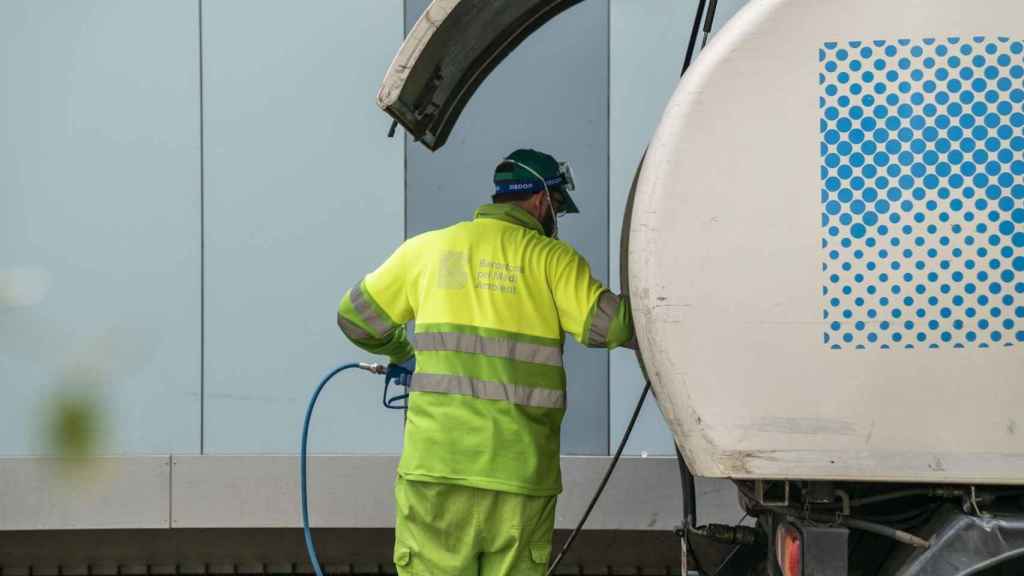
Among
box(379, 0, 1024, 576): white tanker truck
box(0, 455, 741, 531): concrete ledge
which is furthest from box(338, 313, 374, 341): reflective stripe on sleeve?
box(0, 455, 741, 531): concrete ledge

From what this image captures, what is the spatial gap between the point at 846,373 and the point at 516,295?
1.26 metres

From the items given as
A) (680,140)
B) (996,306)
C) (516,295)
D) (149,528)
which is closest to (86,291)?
(149,528)

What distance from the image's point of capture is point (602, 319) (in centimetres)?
389

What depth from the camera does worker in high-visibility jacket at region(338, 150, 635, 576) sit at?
154 inches

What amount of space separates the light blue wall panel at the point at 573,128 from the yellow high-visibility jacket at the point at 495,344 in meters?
2.19

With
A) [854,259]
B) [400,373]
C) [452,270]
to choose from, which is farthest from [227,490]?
[854,259]

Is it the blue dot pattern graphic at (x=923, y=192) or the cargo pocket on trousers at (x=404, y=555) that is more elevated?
the blue dot pattern graphic at (x=923, y=192)

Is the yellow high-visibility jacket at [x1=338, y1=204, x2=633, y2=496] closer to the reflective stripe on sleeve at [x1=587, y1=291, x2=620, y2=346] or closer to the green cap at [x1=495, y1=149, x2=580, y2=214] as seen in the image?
the reflective stripe on sleeve at [x1=587, y1=291, x2=620, y2=346]

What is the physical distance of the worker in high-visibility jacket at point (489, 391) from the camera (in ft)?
12.8

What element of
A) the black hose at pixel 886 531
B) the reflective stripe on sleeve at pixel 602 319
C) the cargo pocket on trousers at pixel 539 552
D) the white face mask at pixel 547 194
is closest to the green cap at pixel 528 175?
the white face mask at pixel 547 194

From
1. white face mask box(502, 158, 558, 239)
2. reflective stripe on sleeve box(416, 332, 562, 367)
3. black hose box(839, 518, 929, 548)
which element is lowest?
black hose box(839, 518, 929, 548)

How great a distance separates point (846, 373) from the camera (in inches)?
119

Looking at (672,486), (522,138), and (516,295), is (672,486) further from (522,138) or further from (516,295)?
(516,295)

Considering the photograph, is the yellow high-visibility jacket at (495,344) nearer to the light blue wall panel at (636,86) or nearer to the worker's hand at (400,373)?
the worker's hand at (400,373)
